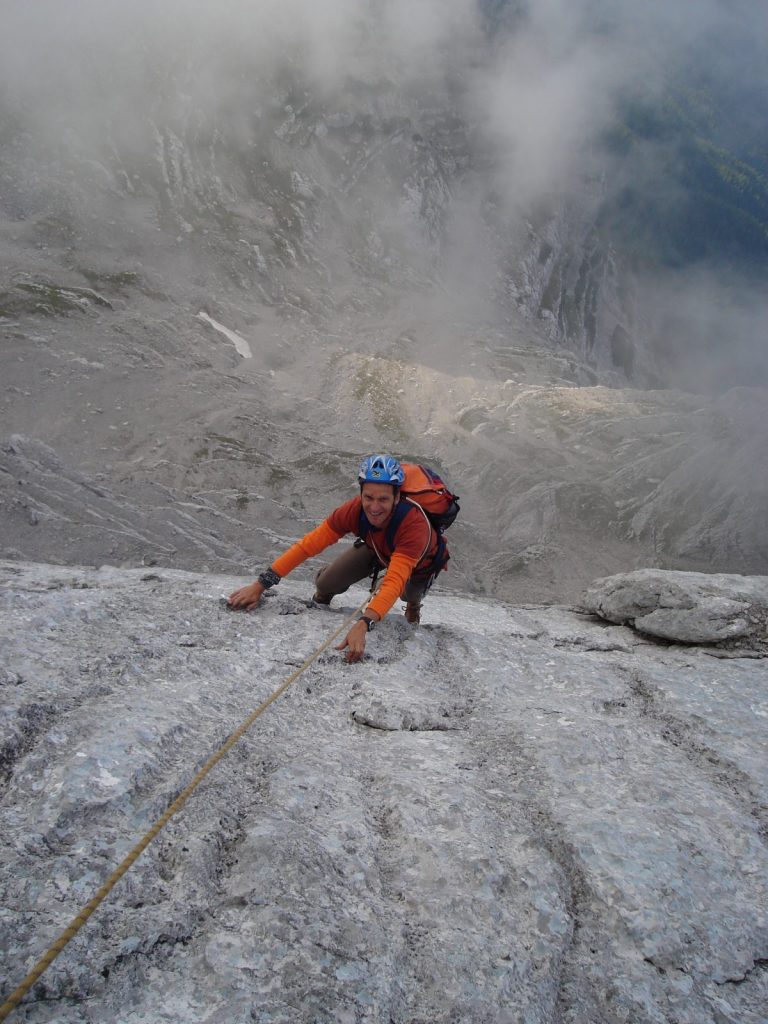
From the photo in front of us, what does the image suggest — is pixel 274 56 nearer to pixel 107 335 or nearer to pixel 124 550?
pixel 107 335

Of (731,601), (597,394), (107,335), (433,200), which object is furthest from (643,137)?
(731,601)

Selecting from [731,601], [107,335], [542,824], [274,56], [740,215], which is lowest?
[542,824]

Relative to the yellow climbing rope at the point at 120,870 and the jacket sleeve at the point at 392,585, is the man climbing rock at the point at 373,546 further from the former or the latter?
the yellow climbing rope at the point at 120,870

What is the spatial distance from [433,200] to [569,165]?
1286cm

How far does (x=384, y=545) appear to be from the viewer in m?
5.21

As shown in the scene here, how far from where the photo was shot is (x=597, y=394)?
18.9 metres

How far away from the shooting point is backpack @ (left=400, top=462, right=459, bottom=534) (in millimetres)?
5109

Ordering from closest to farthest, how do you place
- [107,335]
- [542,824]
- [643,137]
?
[542,824], [107,335], [643,137]

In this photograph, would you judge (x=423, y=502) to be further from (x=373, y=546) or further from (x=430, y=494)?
(x=373, y=546)

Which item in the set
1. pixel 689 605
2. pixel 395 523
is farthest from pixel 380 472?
pixel 689 605

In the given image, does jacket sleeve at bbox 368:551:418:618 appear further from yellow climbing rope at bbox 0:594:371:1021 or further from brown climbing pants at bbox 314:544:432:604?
yellow climbing rope at bbox 0:594:371:1021

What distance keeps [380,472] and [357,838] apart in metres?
2.60

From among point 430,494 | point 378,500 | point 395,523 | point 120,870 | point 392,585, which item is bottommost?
point 120,870

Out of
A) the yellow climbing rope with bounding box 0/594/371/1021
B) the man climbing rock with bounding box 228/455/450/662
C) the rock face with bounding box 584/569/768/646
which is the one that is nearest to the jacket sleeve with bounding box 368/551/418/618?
the man climbing rock with bounding box 228/455/450/662
